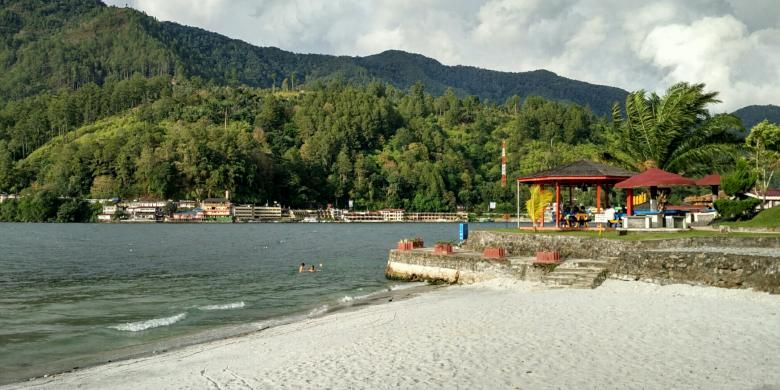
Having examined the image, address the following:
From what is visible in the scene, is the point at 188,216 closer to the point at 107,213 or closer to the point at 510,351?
the point at 107,213

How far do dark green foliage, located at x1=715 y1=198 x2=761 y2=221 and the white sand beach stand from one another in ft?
46.9

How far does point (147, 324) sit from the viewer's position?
19219mm

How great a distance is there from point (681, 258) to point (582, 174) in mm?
11261

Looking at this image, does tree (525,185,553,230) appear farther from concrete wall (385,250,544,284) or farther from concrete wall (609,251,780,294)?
concrete wall (609,251,780,294)

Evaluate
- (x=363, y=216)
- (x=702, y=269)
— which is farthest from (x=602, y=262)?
(x=363, y=216)

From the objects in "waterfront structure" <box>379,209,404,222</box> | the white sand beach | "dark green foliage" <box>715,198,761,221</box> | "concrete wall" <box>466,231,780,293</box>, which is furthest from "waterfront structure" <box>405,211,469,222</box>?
the white sand beach

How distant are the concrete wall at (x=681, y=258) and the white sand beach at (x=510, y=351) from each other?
0.69 m

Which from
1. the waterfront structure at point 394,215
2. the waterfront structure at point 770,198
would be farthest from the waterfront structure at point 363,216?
the waterfront structure at point 770,198

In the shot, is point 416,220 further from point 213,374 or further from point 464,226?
→ point 213,374

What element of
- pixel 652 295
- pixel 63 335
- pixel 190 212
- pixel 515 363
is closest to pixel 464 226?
pixel 652 295

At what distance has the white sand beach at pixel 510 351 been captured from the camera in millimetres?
9586

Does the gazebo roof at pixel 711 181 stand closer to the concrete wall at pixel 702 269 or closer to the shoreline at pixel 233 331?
the concrete wall at pixel 702 269

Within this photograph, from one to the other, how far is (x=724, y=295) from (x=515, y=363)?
9.14 m

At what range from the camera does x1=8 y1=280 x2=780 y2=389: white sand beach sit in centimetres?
959
